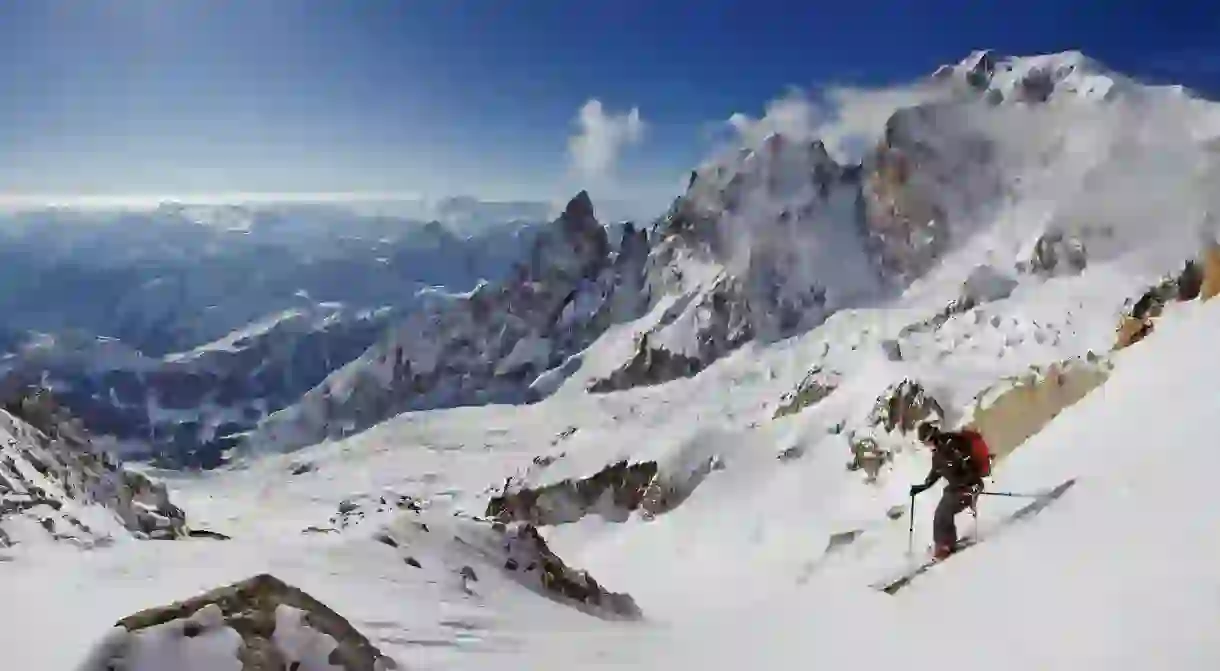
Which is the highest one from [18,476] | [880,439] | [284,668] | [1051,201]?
[1051,201]

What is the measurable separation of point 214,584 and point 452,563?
500 centimetres

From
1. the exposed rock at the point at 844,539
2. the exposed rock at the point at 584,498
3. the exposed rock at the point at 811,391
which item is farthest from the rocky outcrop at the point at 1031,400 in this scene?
the exposed rock at the point at 811,391

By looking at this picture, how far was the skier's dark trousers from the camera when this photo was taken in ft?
48.8

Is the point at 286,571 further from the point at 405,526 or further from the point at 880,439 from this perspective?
the point at 880,439

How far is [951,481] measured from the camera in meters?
15.0

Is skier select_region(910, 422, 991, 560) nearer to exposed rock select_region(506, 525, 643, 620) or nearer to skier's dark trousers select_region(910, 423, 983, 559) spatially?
skier's dark trousers select_region(910, 423, 983, 559)

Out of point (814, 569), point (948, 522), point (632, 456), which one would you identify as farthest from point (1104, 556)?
point (632, 456)

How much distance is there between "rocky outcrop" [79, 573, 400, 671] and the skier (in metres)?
8.90

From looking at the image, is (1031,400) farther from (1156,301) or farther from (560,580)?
(560,580)

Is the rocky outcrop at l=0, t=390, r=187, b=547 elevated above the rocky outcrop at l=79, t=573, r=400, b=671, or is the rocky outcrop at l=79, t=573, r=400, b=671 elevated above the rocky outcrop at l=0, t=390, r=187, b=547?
the rocky outcrop at l=79, t=573, r=400, b=671

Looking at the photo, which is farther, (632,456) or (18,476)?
(632,456)

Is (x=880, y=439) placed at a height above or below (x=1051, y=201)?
below

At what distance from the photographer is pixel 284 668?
9.06 meters

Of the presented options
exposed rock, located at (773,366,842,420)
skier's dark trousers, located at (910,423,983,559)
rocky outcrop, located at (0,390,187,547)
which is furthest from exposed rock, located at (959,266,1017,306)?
→ skier's dark trousers, located at (910,423,983,559)
